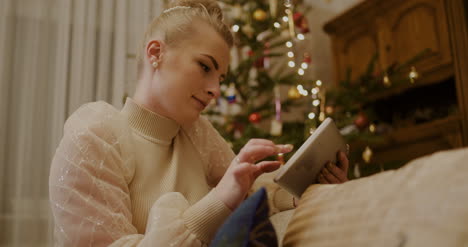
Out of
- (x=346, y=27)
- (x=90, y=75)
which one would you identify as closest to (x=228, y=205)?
(x=90, y=75)

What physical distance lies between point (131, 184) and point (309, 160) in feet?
1.29

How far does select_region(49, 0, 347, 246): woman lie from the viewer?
71 cm

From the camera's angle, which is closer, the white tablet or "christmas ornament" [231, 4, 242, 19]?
the white tablet

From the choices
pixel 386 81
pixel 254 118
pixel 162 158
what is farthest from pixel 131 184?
pixel 386 81

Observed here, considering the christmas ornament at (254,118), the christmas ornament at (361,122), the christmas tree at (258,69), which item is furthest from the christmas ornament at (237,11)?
the christmas ornament at (361,122)

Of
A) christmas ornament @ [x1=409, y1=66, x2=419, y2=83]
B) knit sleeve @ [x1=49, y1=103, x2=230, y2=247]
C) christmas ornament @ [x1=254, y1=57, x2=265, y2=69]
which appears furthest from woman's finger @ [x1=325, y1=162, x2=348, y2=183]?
christmas ornament @ [x1=409, y1=66, x2=419, y2=83]

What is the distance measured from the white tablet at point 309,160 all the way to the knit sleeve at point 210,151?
363 millimetres

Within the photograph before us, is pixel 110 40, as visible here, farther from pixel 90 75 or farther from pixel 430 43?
pixel 430 43

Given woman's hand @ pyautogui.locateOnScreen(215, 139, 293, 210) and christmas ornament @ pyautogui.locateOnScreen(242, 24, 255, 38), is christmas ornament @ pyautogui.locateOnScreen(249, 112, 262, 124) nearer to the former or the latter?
christmas ornament @ pyautogui.locateOnScreen(242, 24, 255, 38)

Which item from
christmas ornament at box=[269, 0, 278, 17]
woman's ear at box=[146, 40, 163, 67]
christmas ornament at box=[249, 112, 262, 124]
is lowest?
christmas ornament at box=[249, 112, 262, 124]

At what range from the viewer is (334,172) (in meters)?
0.83

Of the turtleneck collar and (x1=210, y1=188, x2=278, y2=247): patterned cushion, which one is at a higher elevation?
the turtleneck collar

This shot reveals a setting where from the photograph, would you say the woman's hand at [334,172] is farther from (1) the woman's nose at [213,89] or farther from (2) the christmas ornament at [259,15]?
(2) the christmas ornament at [259,15]

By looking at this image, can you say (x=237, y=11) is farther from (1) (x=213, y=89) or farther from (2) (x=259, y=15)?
(1) (x=213, y=89)
